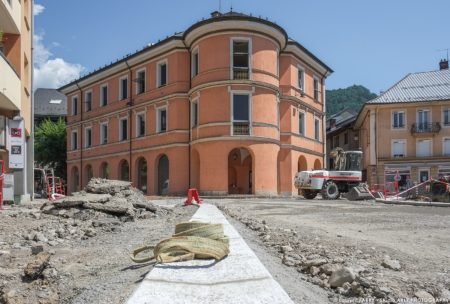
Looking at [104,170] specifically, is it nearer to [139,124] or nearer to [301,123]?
[139,124]

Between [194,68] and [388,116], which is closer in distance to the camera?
[194,68]

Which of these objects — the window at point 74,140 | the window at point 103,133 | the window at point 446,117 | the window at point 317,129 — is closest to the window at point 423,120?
the window at point 446,117

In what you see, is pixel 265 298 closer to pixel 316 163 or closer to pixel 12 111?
pixel 12 111

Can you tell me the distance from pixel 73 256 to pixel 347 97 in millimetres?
99450

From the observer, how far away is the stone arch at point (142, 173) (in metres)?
36.1

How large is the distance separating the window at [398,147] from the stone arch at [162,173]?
23184mm

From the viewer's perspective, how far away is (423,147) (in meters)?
43.8

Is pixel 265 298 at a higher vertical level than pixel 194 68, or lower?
lower

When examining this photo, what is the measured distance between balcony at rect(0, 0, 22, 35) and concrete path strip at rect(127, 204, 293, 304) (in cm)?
1359

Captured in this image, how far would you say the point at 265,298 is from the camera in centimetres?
299

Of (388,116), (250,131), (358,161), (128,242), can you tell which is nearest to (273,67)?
(250,131)

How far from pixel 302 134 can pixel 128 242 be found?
2956 centimetres

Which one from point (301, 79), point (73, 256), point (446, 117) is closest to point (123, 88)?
point (301, 79)

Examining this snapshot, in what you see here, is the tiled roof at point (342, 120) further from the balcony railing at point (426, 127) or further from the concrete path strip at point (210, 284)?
the concrete path strip at point (210, 284)
